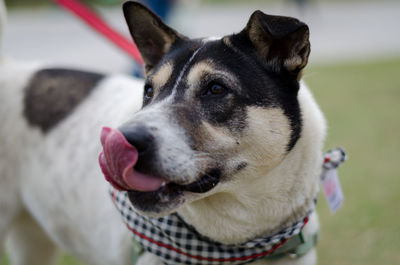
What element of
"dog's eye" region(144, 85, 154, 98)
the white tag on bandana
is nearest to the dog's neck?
the white tag on bandana

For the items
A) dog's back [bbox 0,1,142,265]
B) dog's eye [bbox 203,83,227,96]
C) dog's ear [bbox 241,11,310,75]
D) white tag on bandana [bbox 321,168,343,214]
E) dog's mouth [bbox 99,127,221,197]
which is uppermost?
dog's ear [bbox 241,11,310,75]

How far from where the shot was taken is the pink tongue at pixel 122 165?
6.07ft

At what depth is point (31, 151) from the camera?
3.15 m

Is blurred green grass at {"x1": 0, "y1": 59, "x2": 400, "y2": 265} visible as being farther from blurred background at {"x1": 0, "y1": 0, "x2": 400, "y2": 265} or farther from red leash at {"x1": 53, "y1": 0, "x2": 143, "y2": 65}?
red leash at {"x1": 53, "y1": 0, "x2": 143, "y2": 65}

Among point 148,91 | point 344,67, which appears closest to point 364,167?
point 148,91

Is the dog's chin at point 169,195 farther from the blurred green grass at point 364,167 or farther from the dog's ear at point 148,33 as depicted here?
the blurred green grass at point 364,167

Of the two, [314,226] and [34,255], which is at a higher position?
[314,226]

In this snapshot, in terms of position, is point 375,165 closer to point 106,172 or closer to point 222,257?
point 222,257

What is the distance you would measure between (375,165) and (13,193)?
3.95 metres

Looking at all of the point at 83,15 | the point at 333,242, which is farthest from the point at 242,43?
the point at 333,242

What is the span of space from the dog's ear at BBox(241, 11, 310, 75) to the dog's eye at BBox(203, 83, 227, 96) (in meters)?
0.29

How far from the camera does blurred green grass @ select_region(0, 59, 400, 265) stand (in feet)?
12.7

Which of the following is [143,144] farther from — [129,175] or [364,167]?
[364,167]

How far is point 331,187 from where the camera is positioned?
8.93ft
